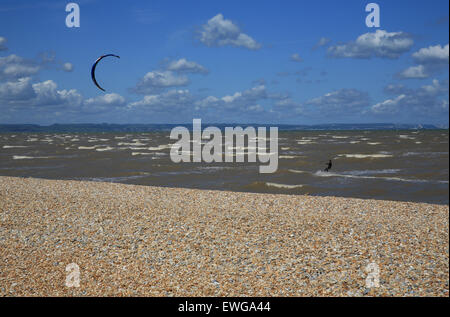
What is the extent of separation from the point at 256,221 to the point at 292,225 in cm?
98

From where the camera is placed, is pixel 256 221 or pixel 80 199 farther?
pixel 80 199

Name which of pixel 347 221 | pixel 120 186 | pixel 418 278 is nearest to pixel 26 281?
pixel 418 278

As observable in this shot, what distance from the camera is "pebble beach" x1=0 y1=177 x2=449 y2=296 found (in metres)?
6.96

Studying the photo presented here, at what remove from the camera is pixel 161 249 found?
8.68 m

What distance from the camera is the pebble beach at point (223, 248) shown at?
6.96 meters

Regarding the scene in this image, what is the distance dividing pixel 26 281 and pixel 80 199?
22.3 ft

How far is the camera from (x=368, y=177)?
2094cm

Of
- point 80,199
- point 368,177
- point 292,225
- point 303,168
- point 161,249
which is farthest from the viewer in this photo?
point 303,168

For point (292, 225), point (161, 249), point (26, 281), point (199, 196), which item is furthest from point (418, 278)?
point (199, 196)

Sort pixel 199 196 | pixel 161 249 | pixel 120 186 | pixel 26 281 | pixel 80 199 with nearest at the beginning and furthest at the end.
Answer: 1. pixel 26 281
2. pixel 161 249
3. pixel 80 199
4. pixel 199 196
5. pixel 120 186

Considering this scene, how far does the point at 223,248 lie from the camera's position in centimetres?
862

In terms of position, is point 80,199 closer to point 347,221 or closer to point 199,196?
point 199,196
